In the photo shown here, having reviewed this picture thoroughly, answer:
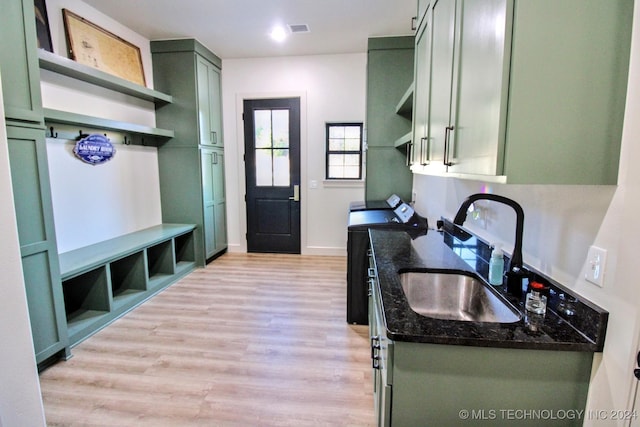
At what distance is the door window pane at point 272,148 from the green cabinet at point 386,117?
4.34ft

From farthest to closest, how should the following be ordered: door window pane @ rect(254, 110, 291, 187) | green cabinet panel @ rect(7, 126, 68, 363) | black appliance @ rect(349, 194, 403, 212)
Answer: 1. door window pane @ rect(254, 110, 291, 187)
2. black appliance @ rect(349, 194, 403, 212)
3. green cabinet panel @ rect(7, 126, 68, 363)

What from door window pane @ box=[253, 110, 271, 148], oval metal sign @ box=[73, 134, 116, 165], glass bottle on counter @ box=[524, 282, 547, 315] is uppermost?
door window pane @ box=[253, 110, 271, 148]

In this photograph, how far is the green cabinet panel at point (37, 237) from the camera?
188cm

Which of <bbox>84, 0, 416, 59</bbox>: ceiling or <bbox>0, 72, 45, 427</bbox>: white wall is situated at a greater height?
<bbox>84, 0, 416, 59</bbox>: ceiling

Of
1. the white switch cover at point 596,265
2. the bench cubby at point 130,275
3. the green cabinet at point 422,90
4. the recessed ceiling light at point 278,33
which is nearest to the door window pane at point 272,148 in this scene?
the recessed ceiling light at point 278,33

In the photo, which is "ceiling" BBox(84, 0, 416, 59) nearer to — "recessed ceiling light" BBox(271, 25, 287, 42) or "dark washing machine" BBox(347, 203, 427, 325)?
"recessed ceiling light" BBox(271, 25, 287, 42)

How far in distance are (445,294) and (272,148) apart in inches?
142

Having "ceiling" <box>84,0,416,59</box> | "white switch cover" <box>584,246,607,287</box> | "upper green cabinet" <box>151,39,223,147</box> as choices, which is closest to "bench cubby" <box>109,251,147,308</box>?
"upper green cabinet" <box>151,39,223,147</box>

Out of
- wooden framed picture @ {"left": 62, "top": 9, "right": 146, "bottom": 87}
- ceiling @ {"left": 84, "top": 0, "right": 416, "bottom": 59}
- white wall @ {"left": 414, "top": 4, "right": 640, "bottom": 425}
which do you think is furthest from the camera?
ceiling @ {"left": 84, "top": 0, "right": 416, "bottom": 59}

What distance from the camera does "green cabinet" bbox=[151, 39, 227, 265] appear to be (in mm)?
3910

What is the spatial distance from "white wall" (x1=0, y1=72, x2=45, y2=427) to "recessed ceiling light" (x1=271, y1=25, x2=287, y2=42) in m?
2.90

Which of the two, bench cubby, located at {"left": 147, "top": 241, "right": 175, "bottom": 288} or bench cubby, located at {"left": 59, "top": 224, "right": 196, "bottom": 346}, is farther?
bench cubby, located at {"left": 147, "top": 241, "right": 175, "bottom": 288}

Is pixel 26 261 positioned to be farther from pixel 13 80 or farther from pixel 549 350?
pixel 549 350

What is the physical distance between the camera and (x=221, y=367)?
7.14 feet
